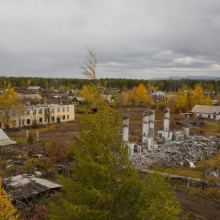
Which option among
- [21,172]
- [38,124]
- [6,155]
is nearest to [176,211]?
[21,172]

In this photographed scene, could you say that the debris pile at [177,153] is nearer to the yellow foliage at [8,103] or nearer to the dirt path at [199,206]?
the dirt path at [199,206]

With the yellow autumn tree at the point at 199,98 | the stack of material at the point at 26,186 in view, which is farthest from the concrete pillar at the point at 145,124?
the yellow autumn tree at the point at 199,98

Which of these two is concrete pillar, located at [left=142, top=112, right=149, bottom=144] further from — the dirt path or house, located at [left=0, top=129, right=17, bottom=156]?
house, located at [left=0, top=129, right=17, bottom=156]

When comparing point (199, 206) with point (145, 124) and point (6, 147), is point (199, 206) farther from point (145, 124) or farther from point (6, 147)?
point (6, 147)

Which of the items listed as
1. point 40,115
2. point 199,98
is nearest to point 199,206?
point 40,115

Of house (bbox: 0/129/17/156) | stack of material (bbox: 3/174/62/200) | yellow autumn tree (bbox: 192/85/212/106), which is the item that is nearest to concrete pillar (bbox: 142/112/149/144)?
stack of material (bbox: 3/174/62/200)

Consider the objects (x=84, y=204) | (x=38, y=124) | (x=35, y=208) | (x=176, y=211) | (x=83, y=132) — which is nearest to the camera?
(x=176, y=211)

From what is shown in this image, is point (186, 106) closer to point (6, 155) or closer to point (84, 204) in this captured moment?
point (6, 155)
